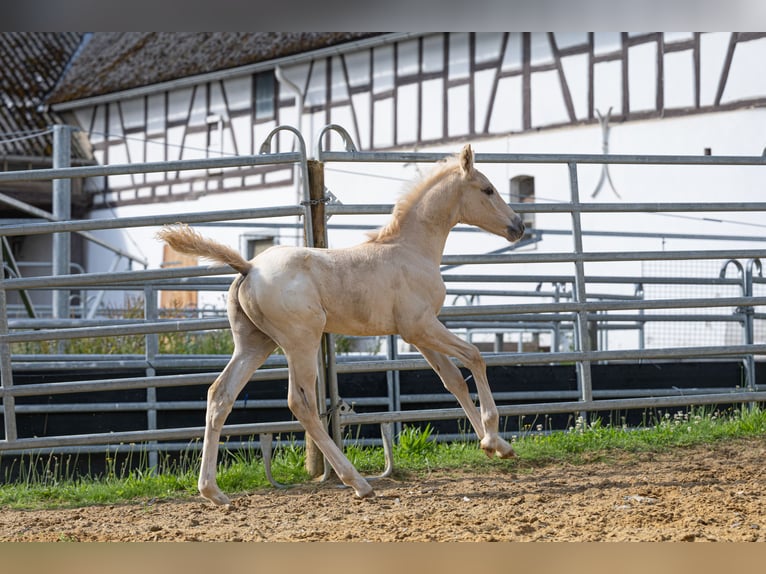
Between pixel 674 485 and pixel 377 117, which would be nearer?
pixel 674 485

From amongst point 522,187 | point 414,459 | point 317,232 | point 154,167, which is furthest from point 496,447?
point 522,187

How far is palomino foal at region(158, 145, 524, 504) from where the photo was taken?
5.05 metres

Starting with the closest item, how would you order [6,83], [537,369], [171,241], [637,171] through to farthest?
[171,241], [537,369], [637,171], [6,83]

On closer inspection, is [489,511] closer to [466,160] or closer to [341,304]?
[341,304]

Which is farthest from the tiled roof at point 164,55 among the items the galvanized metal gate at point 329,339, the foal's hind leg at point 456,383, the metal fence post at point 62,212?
the foal's hind leg at point 456,383

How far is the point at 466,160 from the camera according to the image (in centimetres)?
540

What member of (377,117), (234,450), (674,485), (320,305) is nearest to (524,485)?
(674,485)

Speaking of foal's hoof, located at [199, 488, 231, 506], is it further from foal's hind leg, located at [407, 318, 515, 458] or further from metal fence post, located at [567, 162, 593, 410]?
metal fence post, located at [567, 162, 593, 410]

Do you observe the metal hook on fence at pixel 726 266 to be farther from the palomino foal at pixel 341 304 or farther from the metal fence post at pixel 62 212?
the metal fence post at pixel 62 212

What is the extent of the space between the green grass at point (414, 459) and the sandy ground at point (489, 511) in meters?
0.19

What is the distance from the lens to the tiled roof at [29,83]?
29.0 metres

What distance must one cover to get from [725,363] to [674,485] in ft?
15.7

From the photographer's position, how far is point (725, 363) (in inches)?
385
